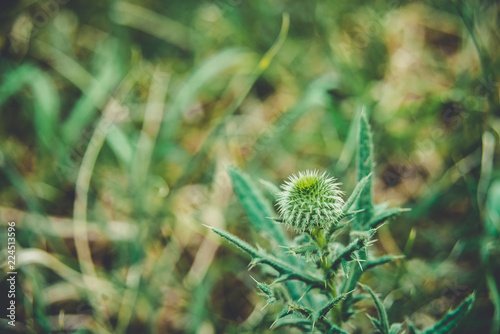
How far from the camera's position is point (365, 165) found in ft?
5.21

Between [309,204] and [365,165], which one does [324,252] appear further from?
[365,165]

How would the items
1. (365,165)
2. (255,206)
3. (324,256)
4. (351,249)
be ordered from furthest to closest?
1. (255,206)
2. (365,165)
3. (324,256)
4. (351,249)

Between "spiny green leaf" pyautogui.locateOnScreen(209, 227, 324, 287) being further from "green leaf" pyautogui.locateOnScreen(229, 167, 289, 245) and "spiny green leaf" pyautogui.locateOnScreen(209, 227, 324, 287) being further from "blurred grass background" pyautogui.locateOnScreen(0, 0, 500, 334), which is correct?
"blurred grass background" pyautogui.locateOnScreen(0, 0, 500, 334)

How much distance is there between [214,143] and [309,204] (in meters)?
1.77

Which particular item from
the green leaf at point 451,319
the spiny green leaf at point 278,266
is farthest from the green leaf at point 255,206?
the green leaf at point 451,319

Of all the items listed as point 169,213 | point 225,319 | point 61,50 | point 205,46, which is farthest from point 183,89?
point 225,319

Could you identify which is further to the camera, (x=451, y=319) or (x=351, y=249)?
(x=451, y=319)

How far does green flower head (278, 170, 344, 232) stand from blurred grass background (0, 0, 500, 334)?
2.87ft

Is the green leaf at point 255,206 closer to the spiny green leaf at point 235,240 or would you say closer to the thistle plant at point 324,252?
the thistle plant at point 324,252

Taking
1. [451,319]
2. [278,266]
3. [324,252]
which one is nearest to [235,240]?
[278,266]

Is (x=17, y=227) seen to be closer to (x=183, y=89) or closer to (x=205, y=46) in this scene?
(x=183, y=89)

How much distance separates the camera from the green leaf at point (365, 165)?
157 cm

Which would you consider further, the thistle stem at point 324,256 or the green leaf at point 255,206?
the green leaf at point 255,206

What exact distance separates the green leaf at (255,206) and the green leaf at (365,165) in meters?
0.39
